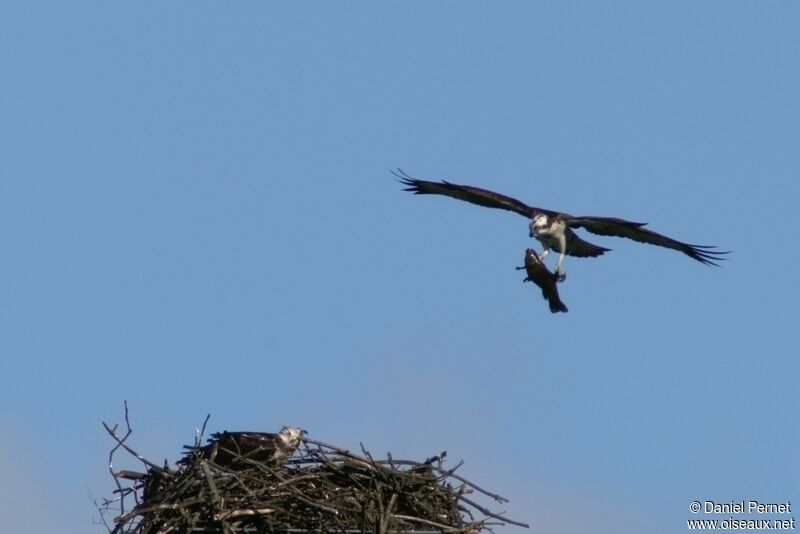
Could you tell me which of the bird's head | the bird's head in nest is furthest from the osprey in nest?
the bird's head

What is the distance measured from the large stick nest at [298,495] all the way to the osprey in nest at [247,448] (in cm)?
2

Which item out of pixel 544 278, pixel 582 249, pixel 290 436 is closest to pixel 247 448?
pixel 290 436

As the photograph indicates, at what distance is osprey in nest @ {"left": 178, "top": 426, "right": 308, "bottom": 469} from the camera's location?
14.6m

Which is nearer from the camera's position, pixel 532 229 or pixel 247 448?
pixel 247 448

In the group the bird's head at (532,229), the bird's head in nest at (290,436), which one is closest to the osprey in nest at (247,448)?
the bird's head in nest at (290,436)

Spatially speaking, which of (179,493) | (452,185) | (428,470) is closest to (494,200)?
(452,185)

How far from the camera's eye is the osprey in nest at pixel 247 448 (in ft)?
47.9

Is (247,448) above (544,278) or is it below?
below

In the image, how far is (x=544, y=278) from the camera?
55.3 feet

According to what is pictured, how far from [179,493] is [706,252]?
21.2ft

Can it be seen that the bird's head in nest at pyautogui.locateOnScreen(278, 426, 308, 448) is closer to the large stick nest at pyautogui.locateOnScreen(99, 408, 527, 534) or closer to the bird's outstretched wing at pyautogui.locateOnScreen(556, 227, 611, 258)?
the large stick nest at pyautogui.locateOnScreen(99, 408, 527, 534)

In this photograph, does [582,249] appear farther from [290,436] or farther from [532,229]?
[290,436]

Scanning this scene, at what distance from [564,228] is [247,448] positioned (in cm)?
484

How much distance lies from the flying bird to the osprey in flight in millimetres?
334
